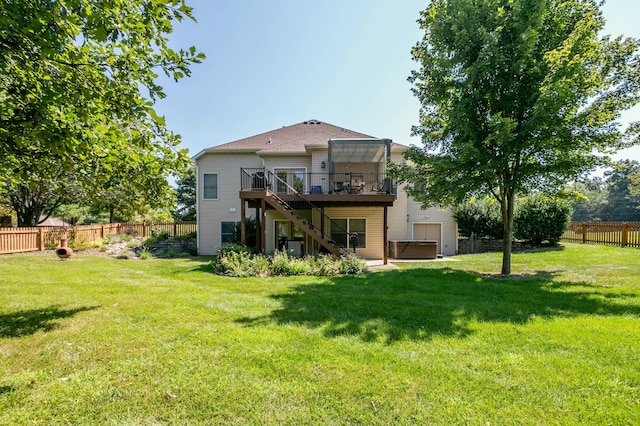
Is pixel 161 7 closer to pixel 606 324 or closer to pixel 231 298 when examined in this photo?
pixel 231 298

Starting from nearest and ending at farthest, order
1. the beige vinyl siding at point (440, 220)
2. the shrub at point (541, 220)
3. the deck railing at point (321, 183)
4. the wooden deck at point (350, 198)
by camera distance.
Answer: the wooden deck at point (350, 198)
the deck railing at point (321, 183)
the shrub at point (541, 220)
the beige vinyl siding at point (440, 220)

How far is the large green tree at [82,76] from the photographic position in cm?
277

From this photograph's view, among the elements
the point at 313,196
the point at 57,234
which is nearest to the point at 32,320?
the point at 313,196

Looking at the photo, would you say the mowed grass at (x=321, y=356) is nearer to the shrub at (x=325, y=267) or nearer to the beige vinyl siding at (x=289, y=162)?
the shrub at (x=325, y=267)

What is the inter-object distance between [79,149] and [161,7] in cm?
171

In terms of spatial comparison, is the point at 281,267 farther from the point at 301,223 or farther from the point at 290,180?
the point at 290,180

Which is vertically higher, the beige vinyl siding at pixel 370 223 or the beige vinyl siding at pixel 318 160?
the beige vinyl siding at pixel 318 160

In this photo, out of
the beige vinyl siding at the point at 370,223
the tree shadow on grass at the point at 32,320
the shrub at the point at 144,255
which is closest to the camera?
the tree shadow on grass at the point at 32,320

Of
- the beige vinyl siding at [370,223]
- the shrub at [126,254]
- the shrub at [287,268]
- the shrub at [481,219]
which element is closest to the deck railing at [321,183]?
the beige vinyl siding at [370,223]

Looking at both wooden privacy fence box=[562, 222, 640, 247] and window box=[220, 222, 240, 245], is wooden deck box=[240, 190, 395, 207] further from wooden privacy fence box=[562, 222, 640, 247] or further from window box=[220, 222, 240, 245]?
wooden privacy fence box=[562, 222, 640, 247]

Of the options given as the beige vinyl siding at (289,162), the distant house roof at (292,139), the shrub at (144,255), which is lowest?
the shrub at (144,255)

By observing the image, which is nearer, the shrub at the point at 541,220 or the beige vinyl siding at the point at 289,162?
the beige vinyl siding at the point at 289,162

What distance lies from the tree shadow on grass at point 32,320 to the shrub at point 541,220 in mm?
18602

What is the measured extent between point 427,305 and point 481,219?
46.1 feet
